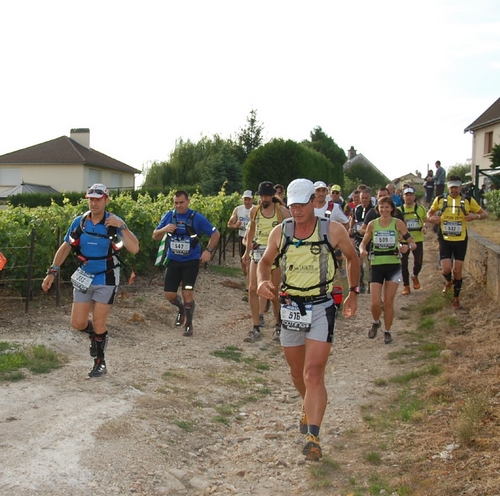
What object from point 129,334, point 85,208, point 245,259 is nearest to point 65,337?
point 129,334

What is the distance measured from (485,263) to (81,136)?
51.9m

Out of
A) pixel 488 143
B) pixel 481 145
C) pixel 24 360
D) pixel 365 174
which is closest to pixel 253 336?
pixel 24 360

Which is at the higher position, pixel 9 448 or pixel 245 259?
pixel 245 259

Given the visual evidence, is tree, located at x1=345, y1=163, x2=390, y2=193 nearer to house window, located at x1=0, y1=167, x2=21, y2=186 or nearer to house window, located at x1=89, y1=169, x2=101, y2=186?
house window, located at x1=89, y1=169, x2=101, y2=186

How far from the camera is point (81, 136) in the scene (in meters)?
60.2

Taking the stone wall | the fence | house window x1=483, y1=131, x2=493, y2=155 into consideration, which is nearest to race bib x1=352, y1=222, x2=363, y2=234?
the stone wall

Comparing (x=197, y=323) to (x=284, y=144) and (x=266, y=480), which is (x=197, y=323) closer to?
(x=266, y=480)

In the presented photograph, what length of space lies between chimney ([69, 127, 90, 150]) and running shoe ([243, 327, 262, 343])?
52.1 meters

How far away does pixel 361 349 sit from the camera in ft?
32.6

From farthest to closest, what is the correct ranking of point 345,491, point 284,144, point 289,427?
point 284,144 < point 289,427 < point 345,491

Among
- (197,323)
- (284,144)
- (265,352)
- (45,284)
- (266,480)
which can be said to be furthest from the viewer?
(284,144)

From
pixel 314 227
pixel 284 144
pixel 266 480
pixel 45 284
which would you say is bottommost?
pixel 266 480

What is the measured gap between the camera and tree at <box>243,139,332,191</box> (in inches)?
1469

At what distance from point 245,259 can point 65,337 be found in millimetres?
2609
